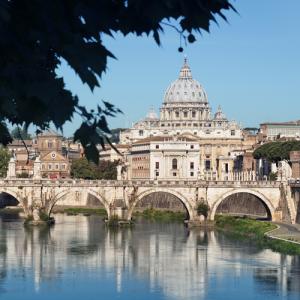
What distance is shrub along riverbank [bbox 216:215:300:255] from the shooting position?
33906 mm

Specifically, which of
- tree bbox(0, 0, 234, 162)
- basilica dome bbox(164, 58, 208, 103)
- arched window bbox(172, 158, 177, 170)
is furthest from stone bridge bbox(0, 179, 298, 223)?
→ basilica dome bbox(164, 58, 208, 103)

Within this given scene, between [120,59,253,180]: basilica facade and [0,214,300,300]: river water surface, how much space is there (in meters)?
15.6

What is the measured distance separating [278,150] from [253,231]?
911 inches

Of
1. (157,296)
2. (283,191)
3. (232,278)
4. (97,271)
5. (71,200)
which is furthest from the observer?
(71,200)

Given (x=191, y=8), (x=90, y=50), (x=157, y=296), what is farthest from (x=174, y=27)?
(x=157, y=296)

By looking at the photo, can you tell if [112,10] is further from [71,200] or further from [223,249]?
[71,200]

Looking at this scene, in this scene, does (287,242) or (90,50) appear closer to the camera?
(90,50)

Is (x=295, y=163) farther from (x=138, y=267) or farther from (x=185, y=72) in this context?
(x=185, y=72)

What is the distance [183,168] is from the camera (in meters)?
85.5

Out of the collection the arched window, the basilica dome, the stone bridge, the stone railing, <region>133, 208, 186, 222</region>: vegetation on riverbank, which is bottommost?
<region>133, 208, 186, 222</region>: vegetation on riverbank

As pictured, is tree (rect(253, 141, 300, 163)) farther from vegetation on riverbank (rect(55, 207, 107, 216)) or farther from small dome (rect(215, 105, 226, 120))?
small dome (rect(215, 105, 226, 120))

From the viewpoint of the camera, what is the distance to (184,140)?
86.7 m

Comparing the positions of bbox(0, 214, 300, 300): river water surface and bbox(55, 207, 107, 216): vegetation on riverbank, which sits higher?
bbox(55, 207, 107, 216): vegetation on riverbank

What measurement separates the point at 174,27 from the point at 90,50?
339 millimetres
